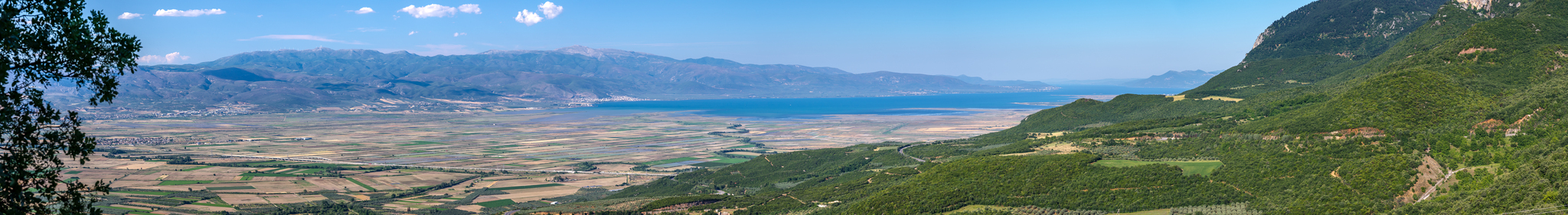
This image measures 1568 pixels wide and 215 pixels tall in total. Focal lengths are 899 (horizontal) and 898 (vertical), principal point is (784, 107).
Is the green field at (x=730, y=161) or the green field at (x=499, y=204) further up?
A: the green field at (x=499, y=204)

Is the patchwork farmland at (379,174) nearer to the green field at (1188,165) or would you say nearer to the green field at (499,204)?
the green field at (499,204)

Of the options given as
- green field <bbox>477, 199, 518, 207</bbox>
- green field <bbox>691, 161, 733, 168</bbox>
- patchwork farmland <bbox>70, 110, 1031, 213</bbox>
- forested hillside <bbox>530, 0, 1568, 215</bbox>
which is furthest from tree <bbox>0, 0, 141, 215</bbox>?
green field <bbox>691, 161, 733, 168</bbox>

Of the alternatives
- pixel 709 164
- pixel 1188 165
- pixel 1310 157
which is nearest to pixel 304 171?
pixel 709 164

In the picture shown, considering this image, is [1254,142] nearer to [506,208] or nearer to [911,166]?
[911,166]

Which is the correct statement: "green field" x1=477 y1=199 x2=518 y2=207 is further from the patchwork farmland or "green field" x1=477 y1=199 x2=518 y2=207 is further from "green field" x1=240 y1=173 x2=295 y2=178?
"green field" x1=240 y1=173 x2=295 y2=178

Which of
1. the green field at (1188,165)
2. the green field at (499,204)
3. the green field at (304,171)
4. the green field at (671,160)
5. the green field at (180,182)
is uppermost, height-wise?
the green field at (1188,165)

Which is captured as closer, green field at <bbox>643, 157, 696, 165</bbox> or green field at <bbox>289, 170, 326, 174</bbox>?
green field at <bbox>289, 170, 326, 174</bbox>

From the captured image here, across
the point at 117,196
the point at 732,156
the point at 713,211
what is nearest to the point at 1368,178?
the point at 713,211

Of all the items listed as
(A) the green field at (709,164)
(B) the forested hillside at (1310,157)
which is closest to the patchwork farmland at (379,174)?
(A) the green field at (709,164)
